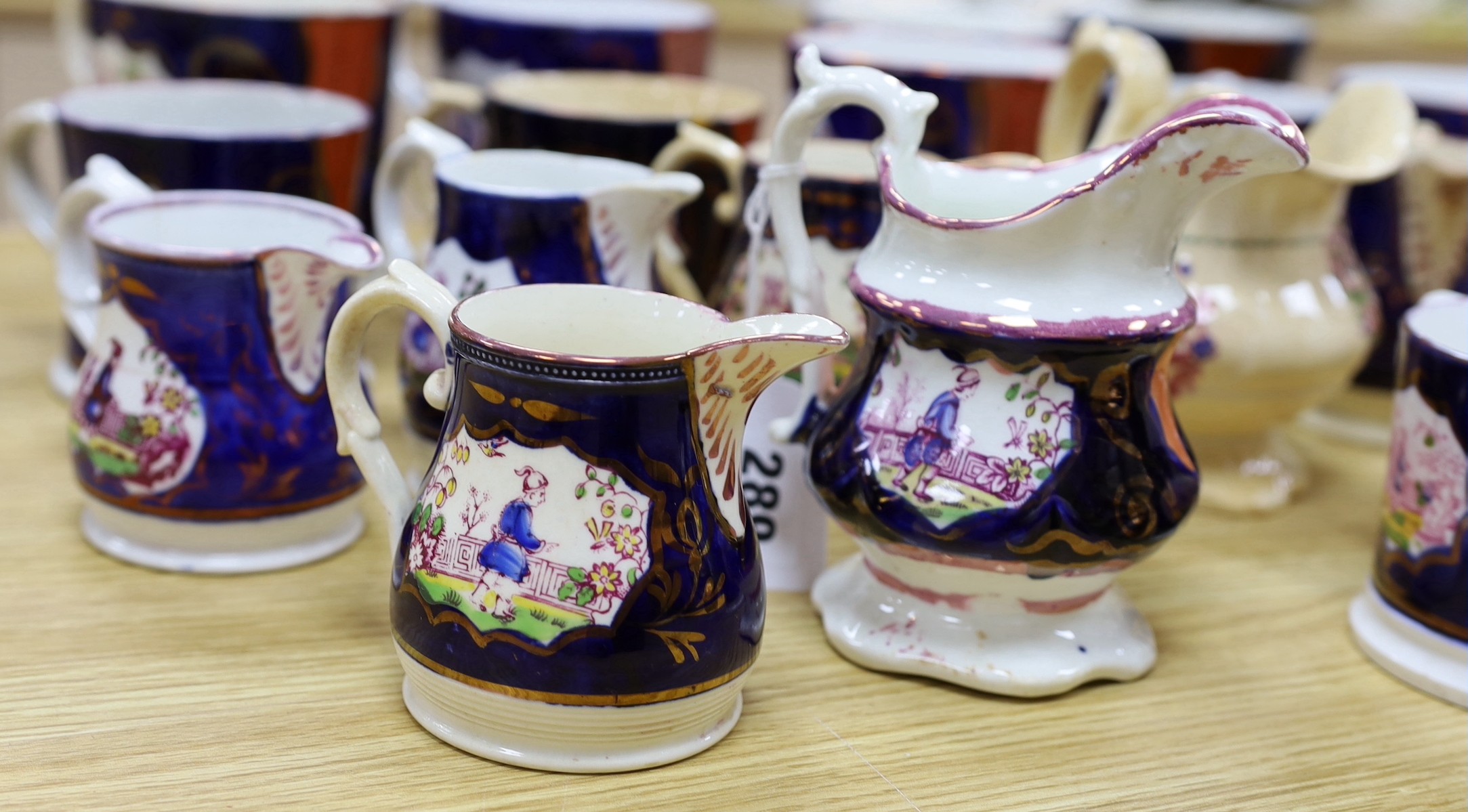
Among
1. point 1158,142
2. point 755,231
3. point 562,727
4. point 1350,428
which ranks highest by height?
point 1158,142

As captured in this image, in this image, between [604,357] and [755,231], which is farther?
[755,231]

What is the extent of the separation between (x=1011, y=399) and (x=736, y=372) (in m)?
0.14

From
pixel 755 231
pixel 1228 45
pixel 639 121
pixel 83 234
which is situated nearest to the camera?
pixel 755 231

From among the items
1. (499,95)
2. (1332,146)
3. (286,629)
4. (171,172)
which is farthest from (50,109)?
(1332,146)

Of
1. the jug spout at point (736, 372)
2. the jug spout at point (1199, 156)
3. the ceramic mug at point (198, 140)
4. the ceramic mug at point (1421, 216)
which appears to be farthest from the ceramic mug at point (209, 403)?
the ceramic mug at point (1421, 216)

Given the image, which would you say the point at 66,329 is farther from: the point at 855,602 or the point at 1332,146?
the point at 1332,146

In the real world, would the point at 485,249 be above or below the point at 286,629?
above

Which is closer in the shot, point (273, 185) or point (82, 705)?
point (82, 705)

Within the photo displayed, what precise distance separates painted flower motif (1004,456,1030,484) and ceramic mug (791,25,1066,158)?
401 mm

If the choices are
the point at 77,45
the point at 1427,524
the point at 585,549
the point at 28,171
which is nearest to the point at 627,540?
the point at 585,549

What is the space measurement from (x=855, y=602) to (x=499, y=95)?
49 centimetres

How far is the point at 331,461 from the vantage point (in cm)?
81

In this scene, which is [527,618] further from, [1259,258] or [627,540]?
[1259,258]

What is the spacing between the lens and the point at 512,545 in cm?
61
